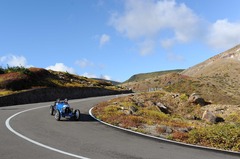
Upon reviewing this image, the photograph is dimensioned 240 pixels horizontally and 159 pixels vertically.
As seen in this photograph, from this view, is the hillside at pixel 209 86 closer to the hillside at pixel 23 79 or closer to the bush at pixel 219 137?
the hillside at pixel 23 79

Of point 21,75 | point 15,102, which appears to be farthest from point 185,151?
point 21,75

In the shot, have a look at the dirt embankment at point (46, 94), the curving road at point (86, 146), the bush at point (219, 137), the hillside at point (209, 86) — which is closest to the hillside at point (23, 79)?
the dirt embankment at point (46, 94)

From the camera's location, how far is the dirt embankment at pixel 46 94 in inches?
1410

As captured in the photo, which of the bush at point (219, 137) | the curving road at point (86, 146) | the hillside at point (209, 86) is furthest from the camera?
the hillside at point (209, 86)

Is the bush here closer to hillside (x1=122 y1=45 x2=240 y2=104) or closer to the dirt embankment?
the dirt embankment

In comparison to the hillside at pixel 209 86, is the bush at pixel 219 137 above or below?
below

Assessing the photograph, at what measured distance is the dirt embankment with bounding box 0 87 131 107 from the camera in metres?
35.8

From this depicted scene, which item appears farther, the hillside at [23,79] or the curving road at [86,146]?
the hillside at [23,79]

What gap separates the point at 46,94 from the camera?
42.8 meters

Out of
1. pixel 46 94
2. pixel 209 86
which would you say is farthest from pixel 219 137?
pixel 209 86

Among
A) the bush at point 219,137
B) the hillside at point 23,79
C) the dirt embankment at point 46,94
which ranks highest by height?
the hillside at point 23,79

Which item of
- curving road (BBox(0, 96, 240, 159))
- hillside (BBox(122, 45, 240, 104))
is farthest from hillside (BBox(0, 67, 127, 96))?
curving road (BBox(0, 96, 240, 159))

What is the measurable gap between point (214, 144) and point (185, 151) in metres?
2.25

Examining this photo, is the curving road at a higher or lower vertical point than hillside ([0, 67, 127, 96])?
lower
